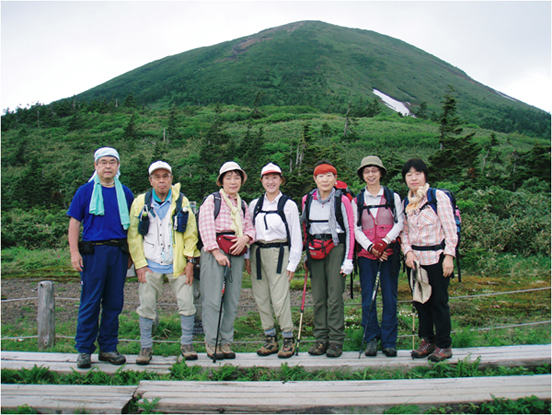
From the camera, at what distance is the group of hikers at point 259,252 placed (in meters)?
3.79

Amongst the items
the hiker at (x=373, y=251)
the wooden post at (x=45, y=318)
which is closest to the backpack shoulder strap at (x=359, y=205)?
the hiker at (x=373, y=251)

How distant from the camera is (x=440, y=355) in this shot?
3.79 metres

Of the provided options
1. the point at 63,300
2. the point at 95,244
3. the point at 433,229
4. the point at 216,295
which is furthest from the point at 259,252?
the point at 63,300

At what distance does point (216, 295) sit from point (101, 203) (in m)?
1.57

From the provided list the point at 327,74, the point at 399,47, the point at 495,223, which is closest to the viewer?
the point at 495,223

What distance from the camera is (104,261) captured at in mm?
3787

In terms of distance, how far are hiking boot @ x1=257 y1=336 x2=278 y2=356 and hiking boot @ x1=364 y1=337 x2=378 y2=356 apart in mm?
1012

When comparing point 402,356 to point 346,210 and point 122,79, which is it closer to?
point 346,210

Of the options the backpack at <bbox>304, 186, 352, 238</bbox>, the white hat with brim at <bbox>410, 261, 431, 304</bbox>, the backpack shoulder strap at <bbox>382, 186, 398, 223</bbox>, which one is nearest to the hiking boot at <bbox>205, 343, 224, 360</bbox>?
the backpack at <bbox>304, 186, 352, 238</bbox>

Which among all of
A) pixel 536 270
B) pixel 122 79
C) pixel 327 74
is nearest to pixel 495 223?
pixel 536 270

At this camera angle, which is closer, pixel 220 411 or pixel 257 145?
pixel 220 411

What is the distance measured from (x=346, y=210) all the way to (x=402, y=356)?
5.60ft

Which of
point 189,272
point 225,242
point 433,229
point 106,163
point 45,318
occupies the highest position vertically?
point 106,163

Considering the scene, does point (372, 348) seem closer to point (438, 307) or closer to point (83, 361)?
point (438, 307)
